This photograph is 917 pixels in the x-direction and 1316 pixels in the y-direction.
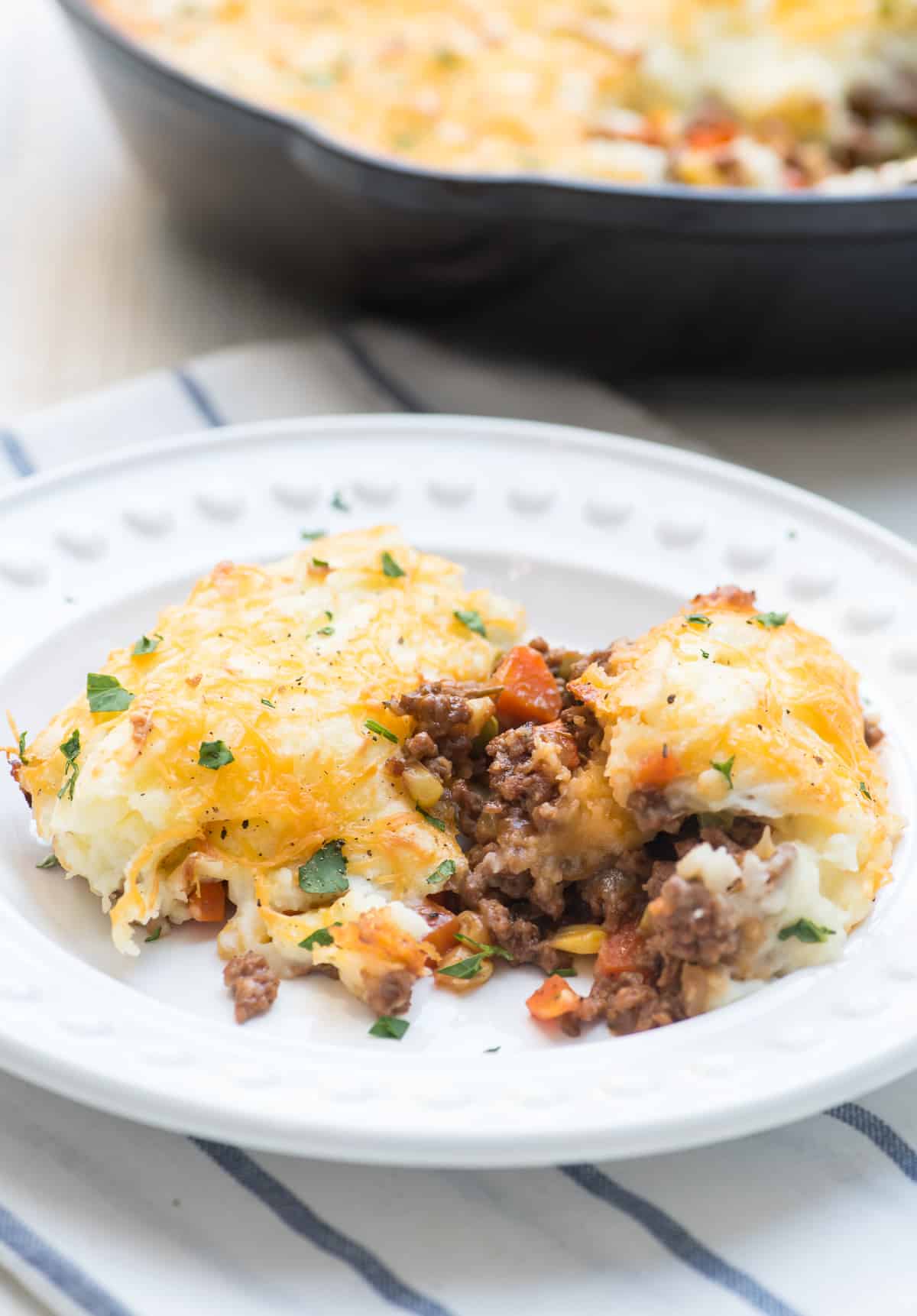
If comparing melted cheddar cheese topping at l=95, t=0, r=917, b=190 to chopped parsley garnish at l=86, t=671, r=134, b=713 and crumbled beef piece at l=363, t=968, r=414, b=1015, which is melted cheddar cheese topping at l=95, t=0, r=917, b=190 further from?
crumbled beef piece at l=363, t=968, r=414, b=1015

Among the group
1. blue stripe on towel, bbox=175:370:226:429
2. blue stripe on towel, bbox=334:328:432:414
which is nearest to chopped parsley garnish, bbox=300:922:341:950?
blue stripe on towel, bbox=175:370:226:429

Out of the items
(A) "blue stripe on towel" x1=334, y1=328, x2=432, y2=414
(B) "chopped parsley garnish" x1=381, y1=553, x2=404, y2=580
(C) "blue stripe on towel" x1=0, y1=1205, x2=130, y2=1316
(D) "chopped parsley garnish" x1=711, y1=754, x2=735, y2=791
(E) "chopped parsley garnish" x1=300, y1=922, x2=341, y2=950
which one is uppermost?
(A) "blue stripe on towel" x1=334, y1=328, x2=432, y2=414

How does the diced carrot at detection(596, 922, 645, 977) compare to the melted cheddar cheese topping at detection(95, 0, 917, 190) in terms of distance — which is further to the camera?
the melted cheddar cheese topping at detection(95, 0, 917, 190)

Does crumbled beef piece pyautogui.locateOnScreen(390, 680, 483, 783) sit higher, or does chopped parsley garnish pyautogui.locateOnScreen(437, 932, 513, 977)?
crumbled beef piece pyautogui.locateOnScreen(390, 680, 483, 783)

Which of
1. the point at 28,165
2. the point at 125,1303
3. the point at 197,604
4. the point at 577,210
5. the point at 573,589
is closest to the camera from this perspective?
the point at 125,1303

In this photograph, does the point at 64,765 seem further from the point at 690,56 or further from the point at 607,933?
the point at 690,56

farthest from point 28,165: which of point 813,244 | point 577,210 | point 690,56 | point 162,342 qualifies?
point 813,244

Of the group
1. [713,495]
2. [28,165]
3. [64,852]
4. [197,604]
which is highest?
[28,165]
